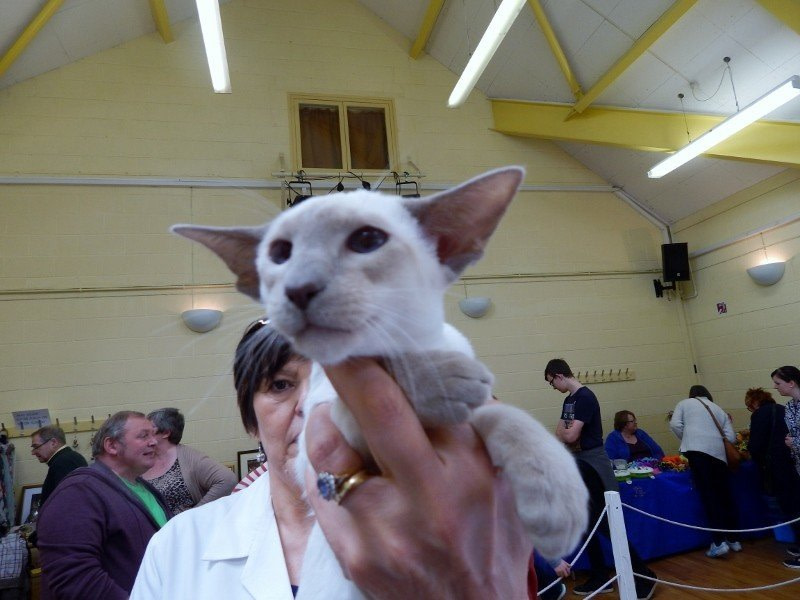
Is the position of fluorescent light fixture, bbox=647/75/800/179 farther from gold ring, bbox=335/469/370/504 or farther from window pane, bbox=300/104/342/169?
gold ring, bbox=335/469/370/504

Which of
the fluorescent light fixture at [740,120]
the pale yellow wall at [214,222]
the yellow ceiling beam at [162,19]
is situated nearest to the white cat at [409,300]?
the pale yellow wall at [214,222]

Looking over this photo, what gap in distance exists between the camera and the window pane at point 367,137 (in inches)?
274

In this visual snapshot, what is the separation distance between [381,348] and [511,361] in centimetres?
621

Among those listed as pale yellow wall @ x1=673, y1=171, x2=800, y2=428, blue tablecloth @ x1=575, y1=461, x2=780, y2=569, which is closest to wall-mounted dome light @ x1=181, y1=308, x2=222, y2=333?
blue tablecloth @ x1=575, y1=461, x2=780, y2=569

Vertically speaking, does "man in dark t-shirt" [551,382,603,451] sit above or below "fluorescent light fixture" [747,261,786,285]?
below

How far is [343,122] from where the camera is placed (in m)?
6.96

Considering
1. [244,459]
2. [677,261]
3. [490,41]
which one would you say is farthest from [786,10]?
[244,459]

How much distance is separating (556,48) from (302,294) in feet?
20.9

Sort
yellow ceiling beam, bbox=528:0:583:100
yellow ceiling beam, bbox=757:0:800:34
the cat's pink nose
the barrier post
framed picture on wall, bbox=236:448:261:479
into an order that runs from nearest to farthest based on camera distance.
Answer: the cat's pink nose, the barrier post, yellow ceiling beam, bbox=757:0:800:34, framed picture on wall, bbox=236:448:261:479, yellow ceiling beam, bbox=528:0:583:100

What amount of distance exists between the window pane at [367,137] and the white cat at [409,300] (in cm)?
624

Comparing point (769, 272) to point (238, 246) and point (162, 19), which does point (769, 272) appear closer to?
point (238, 246)

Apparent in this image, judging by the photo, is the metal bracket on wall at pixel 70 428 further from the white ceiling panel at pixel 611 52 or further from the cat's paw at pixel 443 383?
the cat's paw at pixel 443 383

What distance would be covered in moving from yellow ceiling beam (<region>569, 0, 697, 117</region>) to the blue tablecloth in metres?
4.24

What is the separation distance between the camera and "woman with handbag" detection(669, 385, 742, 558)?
5059 millimetres
